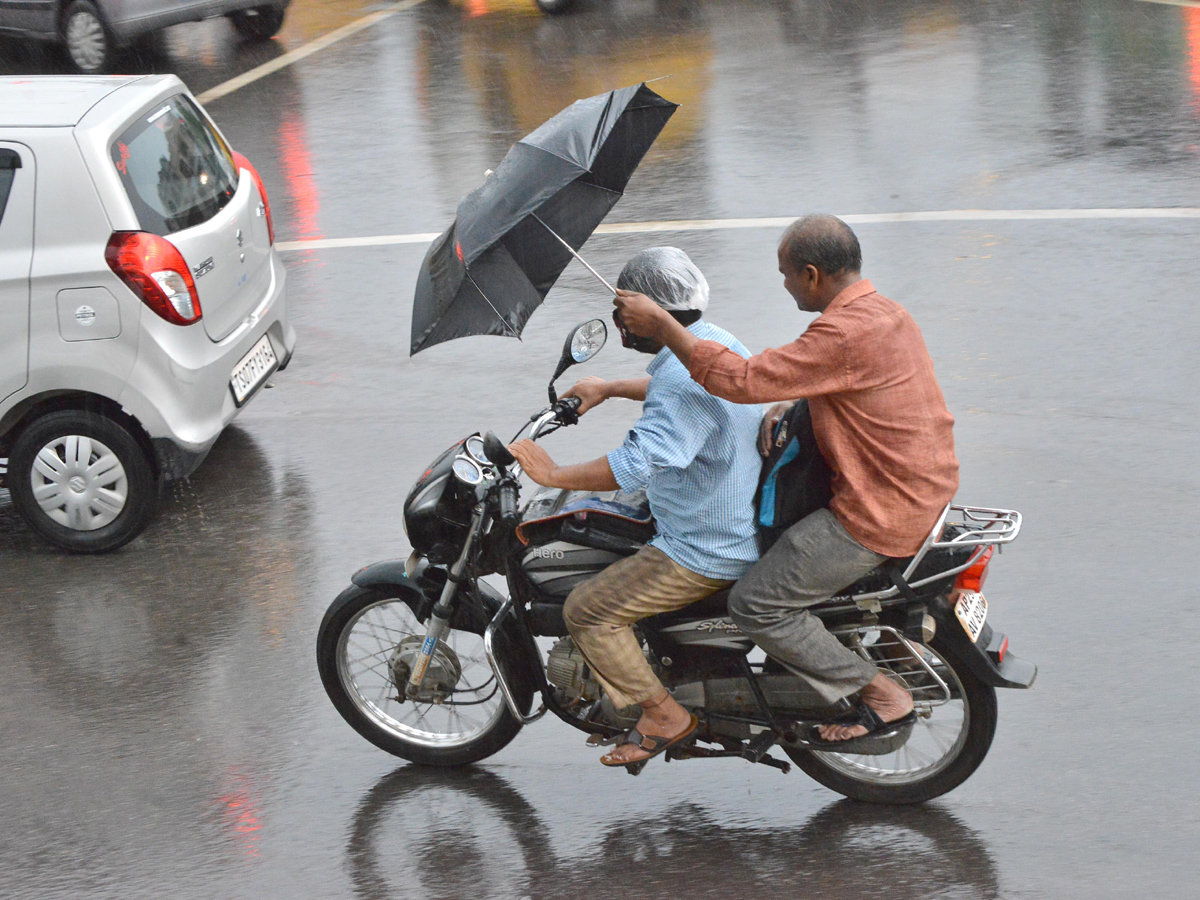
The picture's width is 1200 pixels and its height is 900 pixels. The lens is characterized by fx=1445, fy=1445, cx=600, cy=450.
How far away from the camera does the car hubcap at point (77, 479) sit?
255 inches

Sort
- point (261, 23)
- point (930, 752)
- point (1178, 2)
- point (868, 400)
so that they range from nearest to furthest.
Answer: point (868, 400)
point (930, 752)
point (1178, 2)
point (261, 23)

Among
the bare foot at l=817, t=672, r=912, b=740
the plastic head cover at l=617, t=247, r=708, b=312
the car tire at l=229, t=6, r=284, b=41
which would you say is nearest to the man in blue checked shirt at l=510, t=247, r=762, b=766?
the plastic head cover at l=617, t=247, r=708, b=312

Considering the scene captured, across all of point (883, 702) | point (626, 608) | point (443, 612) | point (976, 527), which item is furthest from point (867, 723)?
point (443, 612)

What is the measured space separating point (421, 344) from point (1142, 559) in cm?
322

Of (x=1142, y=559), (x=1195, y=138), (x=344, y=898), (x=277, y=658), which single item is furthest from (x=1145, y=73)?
(x=344, y=898)

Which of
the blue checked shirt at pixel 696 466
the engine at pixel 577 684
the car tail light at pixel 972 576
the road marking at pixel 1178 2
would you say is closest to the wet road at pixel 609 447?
the engine at pixel 577 684

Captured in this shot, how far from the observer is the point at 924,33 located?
582 inches

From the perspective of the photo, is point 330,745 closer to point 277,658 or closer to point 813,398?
point 277,658

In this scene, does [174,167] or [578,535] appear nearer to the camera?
[578,535]

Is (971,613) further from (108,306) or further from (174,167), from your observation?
(174,167)

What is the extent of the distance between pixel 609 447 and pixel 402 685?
2.43 m

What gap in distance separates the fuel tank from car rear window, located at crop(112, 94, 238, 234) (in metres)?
2.93

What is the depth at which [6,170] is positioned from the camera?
20.5 ft

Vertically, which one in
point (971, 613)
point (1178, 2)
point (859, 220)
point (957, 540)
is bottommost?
point (859, 220)
